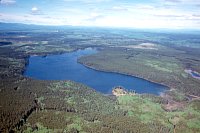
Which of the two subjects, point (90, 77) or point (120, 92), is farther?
point (90, 77)

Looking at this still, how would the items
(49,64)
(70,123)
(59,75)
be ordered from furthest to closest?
(49,64)
(59,75)
(70,123)

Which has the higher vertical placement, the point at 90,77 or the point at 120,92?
the point at 120,92

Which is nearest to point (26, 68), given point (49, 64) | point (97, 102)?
point (49, 64)

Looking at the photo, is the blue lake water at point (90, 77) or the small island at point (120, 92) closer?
the small island at point (120, 92)

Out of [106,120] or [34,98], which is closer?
[106,120]

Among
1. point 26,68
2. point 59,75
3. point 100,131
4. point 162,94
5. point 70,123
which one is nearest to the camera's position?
point 100,131

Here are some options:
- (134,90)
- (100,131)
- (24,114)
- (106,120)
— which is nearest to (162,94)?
(134,90)

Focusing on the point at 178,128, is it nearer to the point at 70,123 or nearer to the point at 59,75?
the point at 70,123

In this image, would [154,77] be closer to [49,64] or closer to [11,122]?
[49,64]

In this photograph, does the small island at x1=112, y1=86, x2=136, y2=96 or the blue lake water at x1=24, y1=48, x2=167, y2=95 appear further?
the blue lake water at x1=24, y1=48, x2=167, y2=95
